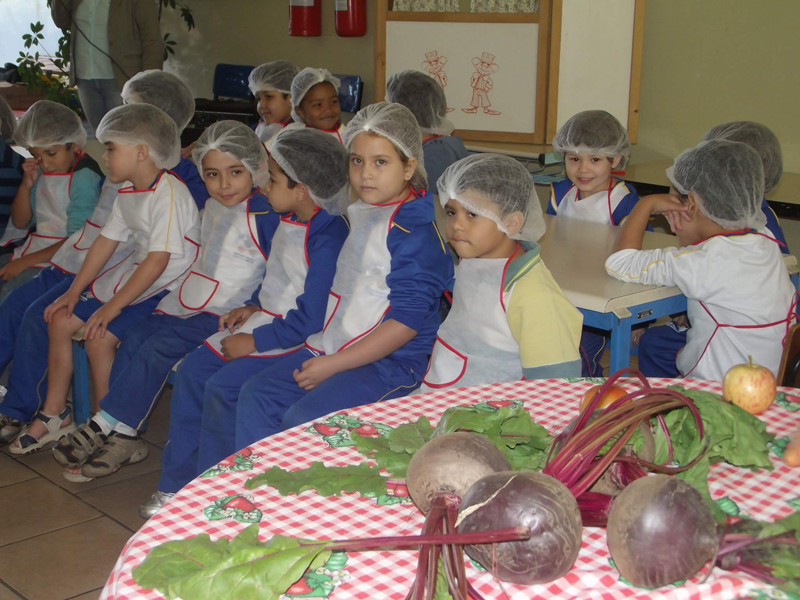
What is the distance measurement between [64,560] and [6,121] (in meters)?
2.45

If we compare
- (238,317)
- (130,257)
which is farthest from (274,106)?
(238,317)

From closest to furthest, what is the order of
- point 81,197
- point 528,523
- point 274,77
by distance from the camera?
1. point 528,523
2. point 81,197
3. point 274,77

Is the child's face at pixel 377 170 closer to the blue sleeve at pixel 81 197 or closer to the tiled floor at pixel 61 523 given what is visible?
the tiled floor at pixel 61 523

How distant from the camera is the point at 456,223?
2.13m

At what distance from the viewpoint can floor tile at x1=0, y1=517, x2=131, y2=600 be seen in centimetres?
230

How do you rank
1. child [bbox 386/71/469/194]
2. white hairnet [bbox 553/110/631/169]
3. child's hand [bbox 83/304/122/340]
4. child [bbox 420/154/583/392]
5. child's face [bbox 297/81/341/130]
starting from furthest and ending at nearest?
child's face [bbox 297/81/341/130] → child [bbox 386/71/469/194] → white hairnet [bbox 553/110/631/169] → child's hand [bbox 83/304/122/340] → child [bbox 420/154/583/392]

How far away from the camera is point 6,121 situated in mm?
4020

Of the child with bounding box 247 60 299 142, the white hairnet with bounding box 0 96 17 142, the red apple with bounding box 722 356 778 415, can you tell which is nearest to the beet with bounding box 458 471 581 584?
Answer: the red apple with bounding box 722 356 778 415

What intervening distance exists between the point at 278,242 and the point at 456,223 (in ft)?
2.45

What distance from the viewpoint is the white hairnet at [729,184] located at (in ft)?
7.75

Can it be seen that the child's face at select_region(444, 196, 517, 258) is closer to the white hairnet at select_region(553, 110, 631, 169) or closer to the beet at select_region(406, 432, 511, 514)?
the beet at select_region(406, 432, 511, 514)

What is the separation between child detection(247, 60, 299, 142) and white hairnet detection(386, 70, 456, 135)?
2.37ft

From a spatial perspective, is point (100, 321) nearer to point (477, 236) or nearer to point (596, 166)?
point (477, 236)

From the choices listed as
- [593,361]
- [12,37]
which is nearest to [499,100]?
[593,361]
